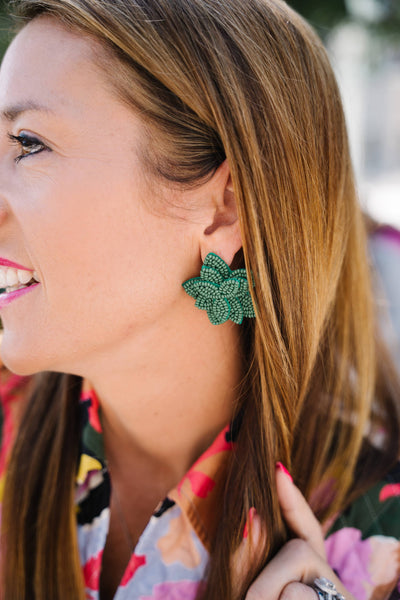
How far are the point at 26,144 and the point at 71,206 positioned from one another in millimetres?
207

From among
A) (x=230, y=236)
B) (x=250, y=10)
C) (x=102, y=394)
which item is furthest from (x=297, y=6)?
(x=102, y=394)

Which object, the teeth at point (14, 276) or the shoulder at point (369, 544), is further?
the shoulder at point (369, 544)

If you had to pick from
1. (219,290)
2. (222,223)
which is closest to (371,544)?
(219,290)

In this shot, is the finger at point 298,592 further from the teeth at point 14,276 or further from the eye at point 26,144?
the eye at point 26,144

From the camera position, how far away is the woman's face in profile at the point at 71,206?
131cm

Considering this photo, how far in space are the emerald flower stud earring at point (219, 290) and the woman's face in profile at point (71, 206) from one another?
0.32 feet

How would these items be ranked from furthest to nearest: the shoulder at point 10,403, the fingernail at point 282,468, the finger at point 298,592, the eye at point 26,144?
the shoulder at point 10,403
the fingernail at point 282,468
the eye at point 26,144
the finger at point 298,592

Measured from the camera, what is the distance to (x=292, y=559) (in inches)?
51.3

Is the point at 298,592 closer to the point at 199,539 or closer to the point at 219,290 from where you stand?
the point at 199,539

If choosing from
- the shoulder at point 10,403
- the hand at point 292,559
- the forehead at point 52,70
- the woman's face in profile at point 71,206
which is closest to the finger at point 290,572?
the hand at point 292,559

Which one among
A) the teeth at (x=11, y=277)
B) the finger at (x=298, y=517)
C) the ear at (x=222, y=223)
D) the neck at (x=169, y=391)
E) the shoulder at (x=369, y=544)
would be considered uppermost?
the ear at (x=222, y=223)

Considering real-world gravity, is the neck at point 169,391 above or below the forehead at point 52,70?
below

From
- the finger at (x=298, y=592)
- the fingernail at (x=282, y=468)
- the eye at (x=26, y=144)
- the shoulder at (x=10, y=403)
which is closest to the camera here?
the finger at (x=298, y=592)

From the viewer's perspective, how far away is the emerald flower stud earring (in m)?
1.40
